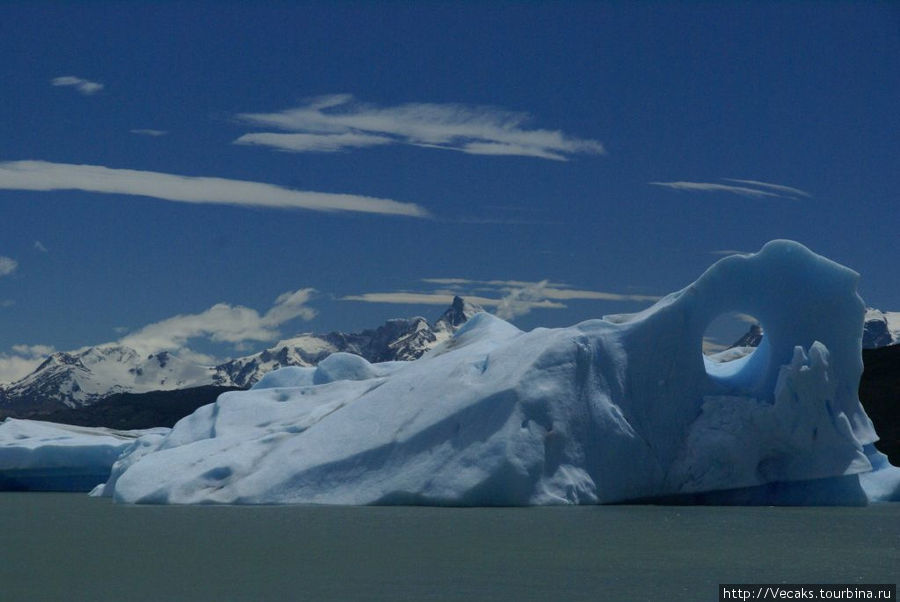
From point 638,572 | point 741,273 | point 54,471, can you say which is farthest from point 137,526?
point 54,471

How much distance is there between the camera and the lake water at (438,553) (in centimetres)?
1114

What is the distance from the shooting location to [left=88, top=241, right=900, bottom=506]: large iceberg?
21.6 m

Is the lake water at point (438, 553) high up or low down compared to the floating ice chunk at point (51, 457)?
up

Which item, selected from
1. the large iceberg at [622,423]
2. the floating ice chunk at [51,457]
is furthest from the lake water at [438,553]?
the floating ice chunk at [51,457]

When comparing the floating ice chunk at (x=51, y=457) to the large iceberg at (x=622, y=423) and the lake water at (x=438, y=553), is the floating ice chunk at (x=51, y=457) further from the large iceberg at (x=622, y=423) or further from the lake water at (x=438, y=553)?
the lake water at (x=438, y=553)

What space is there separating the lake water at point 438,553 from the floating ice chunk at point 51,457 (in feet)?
53.0

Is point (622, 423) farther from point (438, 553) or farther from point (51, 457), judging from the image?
point (51, 457)

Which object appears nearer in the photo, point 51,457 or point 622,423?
point 622,423

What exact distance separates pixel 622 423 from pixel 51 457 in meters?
20.9

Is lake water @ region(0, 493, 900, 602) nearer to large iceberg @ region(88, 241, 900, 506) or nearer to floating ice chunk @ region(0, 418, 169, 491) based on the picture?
large iceberg @ region(88, 241, 900, 506)

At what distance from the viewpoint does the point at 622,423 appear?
873 inches

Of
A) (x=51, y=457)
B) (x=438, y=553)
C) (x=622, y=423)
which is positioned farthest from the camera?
(x=51, y=457)

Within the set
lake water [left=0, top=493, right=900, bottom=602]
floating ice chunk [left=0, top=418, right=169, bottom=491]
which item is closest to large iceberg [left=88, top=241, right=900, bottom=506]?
lake water [left=0, top=493, right=900, bottom=602]

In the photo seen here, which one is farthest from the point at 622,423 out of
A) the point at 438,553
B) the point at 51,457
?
the point at 51,457
